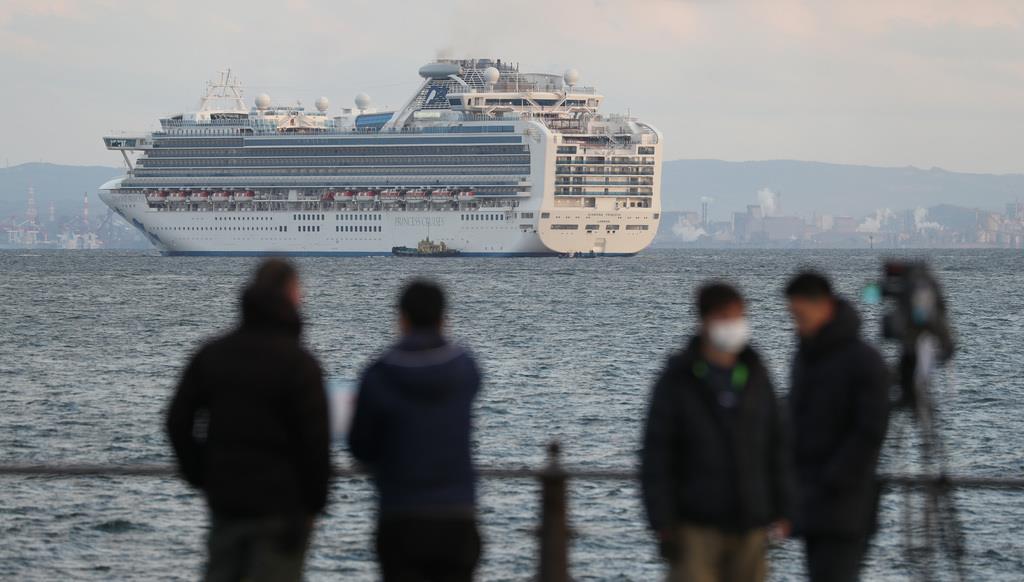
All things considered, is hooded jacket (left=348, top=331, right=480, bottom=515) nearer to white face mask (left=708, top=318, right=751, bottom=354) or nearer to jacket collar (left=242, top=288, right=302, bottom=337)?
jacket collar (left=242, top=288, right=302, bottom=337)

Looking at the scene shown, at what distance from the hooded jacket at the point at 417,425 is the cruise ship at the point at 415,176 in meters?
100

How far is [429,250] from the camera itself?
108938 mm

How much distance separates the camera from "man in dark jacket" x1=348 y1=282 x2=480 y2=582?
17.7ft

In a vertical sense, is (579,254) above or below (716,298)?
below

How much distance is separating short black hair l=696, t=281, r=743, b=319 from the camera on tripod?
87cm

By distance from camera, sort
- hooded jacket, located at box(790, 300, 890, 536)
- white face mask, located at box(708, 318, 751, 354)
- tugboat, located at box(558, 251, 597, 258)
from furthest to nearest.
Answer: tugboat, located at box(558, 251, 597, 258)
hooded jacket, located at box(790, 300, 890, 536)
white face mask, located at box(708, 318, 751, 354)

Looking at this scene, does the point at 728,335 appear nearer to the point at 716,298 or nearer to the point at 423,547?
the point at 716,298

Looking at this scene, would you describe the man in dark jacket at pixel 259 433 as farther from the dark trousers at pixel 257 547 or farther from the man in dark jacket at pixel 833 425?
the man in dark jacket at pixel 833 425

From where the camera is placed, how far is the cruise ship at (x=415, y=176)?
4257 inches

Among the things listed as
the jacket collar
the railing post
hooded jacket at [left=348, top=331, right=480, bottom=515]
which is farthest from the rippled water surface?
the jacket collar

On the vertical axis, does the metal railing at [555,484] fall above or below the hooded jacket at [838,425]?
below

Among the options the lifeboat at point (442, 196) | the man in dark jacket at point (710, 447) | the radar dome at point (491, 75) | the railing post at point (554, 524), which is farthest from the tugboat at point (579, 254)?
the man in dark jacket at point (710, 447)

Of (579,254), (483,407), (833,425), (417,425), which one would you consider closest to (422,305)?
(417,425)

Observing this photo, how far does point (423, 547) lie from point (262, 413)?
655 millimetres
